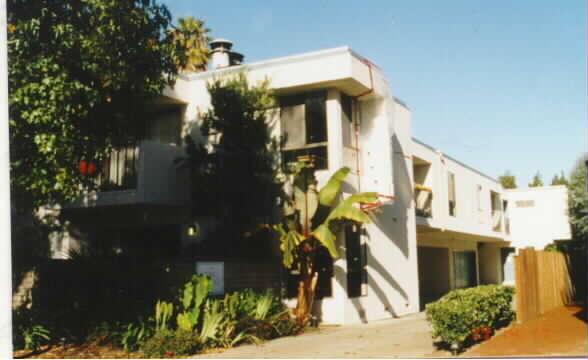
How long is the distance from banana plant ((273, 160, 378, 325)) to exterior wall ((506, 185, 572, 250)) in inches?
820

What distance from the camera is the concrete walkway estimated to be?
11.1 m

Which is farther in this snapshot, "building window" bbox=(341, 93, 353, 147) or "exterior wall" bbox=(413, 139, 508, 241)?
"exterior wall" bbox=(413, 139, 508, 241)

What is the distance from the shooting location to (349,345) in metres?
12.1

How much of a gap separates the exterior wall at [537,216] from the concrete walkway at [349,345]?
19991 mm

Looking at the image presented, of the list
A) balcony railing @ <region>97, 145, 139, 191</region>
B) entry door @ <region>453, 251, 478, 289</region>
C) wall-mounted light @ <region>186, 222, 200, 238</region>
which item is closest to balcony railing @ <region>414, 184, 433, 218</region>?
entry door @ <region>453, 251, 478, 289</region>

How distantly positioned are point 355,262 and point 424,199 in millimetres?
8039

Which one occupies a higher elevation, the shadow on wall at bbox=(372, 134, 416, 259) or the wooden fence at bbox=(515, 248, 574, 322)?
the shadow on wall at bbox=(372, 134, 416, 259)

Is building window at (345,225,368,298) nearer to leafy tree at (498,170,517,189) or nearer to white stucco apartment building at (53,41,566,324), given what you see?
white stucco apartment building at (53,41,566,324)

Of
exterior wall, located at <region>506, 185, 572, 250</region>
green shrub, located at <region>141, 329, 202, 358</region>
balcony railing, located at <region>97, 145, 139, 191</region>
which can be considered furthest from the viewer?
exterior wall, located at <region>506, 185, 572, 250</region>

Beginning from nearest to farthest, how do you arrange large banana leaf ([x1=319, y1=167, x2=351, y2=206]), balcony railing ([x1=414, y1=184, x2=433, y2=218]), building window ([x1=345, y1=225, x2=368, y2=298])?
large banana leaf ([x1=319, y1=167, x2=351, y2=206]) → building window ([x1=345, y1=225, x2=368, y2=298]) → balcony railing ([x1=414, y1=184, x2=433, y2=218])

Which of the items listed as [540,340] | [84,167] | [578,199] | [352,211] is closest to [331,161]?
[352,211]

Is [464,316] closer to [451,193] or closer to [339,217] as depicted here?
[339,217]

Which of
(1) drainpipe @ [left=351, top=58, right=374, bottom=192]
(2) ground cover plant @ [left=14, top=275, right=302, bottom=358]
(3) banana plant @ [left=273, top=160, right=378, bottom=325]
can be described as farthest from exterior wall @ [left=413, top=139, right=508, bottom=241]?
(2) ground cover plant @ [left=14, top=275, right=302, bottom=358]

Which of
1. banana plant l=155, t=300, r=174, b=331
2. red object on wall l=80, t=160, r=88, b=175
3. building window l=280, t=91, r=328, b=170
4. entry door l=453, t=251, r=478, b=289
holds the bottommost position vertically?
entry door l=453, t=251, r=478, b=289
